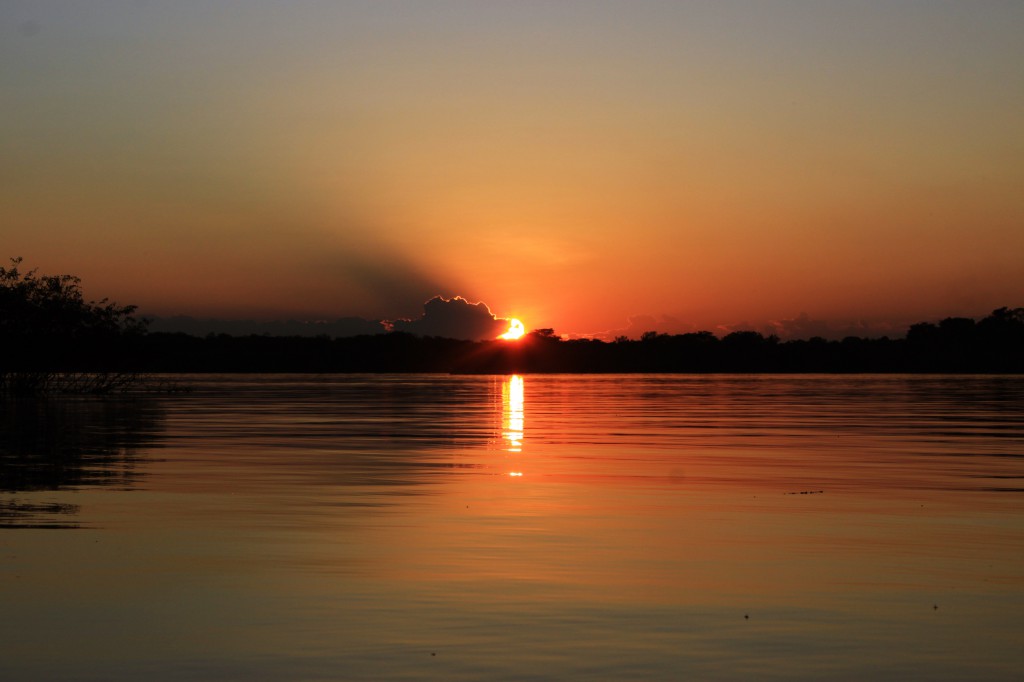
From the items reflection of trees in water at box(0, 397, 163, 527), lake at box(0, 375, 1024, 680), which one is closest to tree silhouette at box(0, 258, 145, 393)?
reflection of trees in water at box(0, 397, 163, 527)

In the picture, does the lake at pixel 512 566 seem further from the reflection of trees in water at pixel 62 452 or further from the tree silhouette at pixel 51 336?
the tree silhouette at pixel 51 336

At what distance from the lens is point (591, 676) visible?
10.3m

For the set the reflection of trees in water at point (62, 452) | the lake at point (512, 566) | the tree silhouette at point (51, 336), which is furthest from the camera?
the tree silhouette at point (51, 336)

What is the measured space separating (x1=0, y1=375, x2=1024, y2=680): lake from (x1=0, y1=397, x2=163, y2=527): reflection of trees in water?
0.70ft

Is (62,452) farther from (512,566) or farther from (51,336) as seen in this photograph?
(51,336)

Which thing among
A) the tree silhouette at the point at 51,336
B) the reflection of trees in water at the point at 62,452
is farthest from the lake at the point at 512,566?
the tree silhouette at the point at 51,336

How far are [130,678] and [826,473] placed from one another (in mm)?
20562

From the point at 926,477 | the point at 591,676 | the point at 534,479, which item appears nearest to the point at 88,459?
the point at 534,479

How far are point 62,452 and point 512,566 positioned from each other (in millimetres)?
22687

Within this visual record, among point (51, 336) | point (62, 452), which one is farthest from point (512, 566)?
point (51, 336)

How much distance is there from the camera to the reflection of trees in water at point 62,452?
21.7m

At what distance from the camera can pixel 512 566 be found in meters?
15.6

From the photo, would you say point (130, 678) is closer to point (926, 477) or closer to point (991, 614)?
point (991, 614)

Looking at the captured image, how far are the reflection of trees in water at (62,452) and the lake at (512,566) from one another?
21cm
